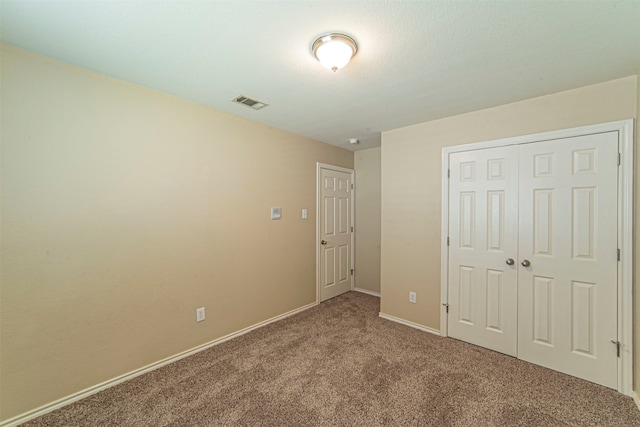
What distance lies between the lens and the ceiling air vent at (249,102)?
228 cm

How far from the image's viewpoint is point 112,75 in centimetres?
190

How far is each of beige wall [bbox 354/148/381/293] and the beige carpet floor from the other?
64.1 inches

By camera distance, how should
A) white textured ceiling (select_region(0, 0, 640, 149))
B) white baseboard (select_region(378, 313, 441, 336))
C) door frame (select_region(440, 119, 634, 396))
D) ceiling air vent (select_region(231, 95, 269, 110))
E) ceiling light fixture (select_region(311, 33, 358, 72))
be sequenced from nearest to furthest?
white textured ceiling (select_region(0, 0, 640, 149)), ceiling light fixture (select_region(311, 33, 358, 72)), door frame (select_region(440, 119, 634, 396)), ceiling air vent (select_region(231, 95, 269, 110)), white baseboard (select_region(378, 313, 441, 336))

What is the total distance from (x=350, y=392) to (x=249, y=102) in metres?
2.62

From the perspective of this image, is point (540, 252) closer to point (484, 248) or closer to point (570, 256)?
point (570, 256)

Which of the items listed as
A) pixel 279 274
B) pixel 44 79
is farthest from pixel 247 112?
pixel 279 274

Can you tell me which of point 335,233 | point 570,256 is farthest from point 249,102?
point 570,256

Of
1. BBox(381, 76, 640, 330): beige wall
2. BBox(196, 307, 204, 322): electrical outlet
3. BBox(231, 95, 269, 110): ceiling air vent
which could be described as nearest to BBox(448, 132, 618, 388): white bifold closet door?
BBox(381, 76, 640, 330): beige wall

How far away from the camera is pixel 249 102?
2.36 meters

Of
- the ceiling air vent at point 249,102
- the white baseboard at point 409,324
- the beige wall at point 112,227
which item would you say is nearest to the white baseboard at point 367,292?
the white baseboard at point 409,324

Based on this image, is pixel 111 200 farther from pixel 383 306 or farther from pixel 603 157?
pixel 603 157

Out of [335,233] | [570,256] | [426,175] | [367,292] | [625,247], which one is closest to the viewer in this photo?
[625,247]

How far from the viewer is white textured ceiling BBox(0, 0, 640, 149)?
1266mm

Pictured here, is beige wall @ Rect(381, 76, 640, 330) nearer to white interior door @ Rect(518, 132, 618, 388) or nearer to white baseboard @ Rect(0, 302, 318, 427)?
white interior door @ Rect(518, 132, 618, 388)
